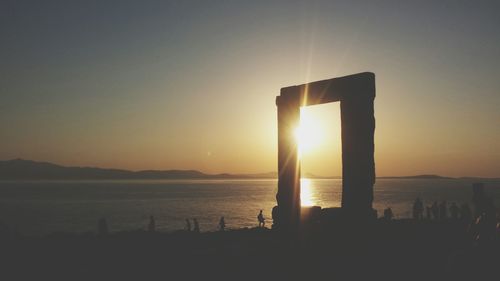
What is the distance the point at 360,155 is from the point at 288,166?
3.28m

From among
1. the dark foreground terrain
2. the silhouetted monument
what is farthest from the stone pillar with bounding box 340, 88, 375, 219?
the dark foreground terrain

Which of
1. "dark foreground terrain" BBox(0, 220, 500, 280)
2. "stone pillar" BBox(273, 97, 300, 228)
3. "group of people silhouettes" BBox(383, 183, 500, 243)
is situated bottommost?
"dark foreground terrain" BBox(0, 220, 500, 280)

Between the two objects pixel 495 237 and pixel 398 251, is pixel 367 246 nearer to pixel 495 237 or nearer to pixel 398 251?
pixel 398 251

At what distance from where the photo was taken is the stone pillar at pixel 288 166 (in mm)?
15203

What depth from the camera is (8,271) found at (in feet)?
37.6

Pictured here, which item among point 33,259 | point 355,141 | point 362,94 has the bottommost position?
point 33,259

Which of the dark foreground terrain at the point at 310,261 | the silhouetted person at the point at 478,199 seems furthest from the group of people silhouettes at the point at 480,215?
the dark foreground terrain at the point at 310,261

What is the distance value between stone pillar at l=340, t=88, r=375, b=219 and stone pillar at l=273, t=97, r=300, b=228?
2356 mm

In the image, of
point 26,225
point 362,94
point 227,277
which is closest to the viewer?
point 227,277

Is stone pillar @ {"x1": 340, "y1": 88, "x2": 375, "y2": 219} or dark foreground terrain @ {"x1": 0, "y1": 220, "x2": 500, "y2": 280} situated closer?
dark foreground terrain @ {"x1": 0, "y1": 220, "x2": 500, "y2": 280}

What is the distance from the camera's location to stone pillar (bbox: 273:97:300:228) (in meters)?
15.2

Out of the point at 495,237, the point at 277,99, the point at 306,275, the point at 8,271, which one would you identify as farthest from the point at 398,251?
the point at 8,271

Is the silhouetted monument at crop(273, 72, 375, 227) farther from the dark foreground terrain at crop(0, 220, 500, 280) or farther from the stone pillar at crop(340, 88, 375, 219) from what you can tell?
the dark foreground terrain at crop(0, 220, 500, 280)

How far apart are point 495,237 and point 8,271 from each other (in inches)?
513
